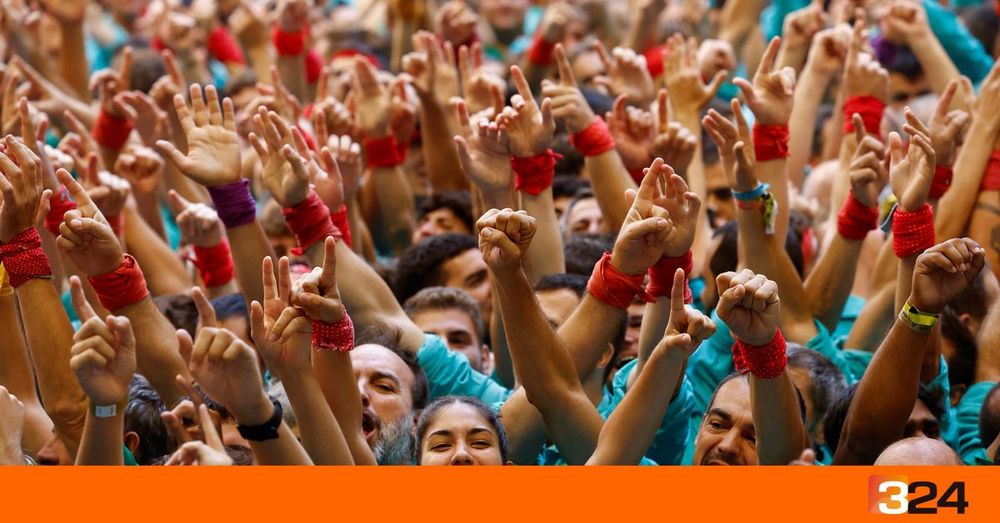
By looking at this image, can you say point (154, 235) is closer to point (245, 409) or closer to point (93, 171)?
point (93, 171)

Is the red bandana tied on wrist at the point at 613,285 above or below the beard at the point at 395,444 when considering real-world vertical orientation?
above

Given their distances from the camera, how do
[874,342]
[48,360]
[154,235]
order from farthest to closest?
[154,235] < [874,342] < [48,360]

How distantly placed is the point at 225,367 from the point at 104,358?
0.25 meters

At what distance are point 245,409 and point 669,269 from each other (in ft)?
3.97

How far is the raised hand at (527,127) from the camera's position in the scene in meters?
4.36

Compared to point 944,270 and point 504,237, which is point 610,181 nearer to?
point 504,237

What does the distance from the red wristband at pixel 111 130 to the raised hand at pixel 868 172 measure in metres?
2.79

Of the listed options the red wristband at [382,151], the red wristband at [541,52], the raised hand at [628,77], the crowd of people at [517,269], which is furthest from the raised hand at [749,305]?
the red wristband at [541,52]

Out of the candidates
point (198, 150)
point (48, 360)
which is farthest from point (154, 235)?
point (48, 360)

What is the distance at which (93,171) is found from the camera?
475 centimetres

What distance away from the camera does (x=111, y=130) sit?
566 cm

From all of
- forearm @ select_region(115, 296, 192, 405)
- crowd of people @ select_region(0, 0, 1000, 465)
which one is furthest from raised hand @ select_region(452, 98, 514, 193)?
forearm @ select_region(115, 296, 192, 405)

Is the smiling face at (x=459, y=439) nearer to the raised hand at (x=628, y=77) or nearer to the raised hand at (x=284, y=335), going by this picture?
the raised hand at (x=284, y=335)
